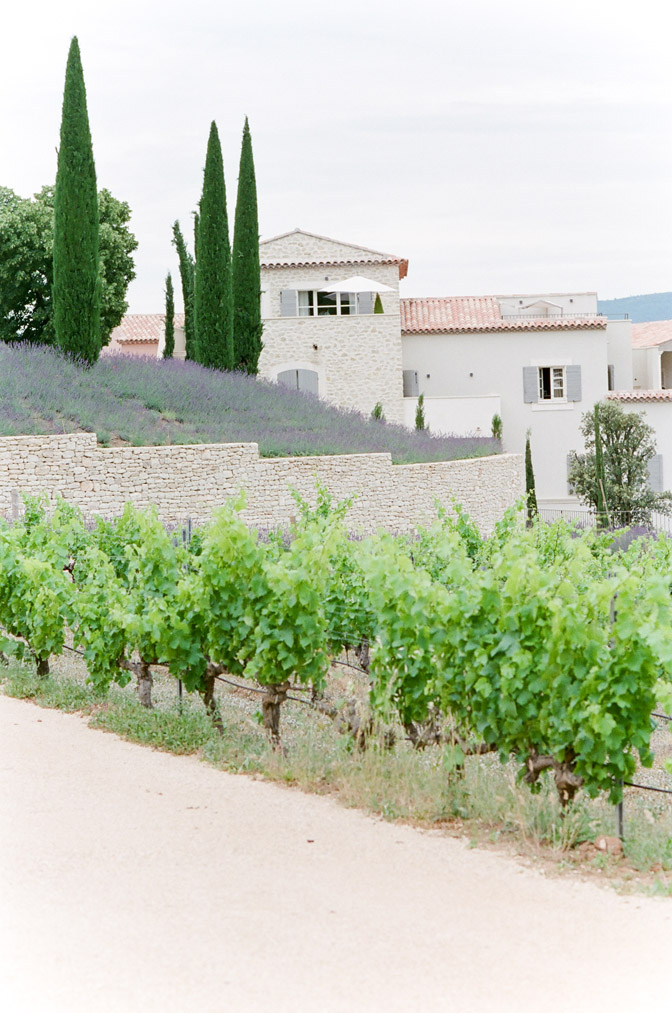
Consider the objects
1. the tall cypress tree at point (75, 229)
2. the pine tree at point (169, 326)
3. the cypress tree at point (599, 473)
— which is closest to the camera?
the tall cypress tree at point (75, 229)

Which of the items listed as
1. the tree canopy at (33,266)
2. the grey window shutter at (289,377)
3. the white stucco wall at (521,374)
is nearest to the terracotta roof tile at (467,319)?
the white stucco wall at (521,374)

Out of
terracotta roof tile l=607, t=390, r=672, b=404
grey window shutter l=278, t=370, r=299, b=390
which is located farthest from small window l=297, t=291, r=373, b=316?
terracotta roof tile l=607, t=390, r=672, b=404

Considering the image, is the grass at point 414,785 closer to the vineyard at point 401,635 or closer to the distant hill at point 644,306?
the vineyard at point 401,635

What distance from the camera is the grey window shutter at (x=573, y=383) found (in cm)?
3106

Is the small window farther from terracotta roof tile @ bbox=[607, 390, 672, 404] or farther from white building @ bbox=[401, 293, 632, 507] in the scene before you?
terracotta roof tile @ bbox=[607, 390, 672, 404]

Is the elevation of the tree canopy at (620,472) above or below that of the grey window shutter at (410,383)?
below

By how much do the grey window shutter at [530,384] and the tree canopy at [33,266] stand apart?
12.5 m

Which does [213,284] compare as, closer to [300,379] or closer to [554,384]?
[300,379]

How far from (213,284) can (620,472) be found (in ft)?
37.4

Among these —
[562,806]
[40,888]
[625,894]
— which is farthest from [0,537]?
[625,894]

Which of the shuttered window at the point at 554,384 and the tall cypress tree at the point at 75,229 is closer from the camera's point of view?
the tall cypress tree at the point at 75,229

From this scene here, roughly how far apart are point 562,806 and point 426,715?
42.6 inches

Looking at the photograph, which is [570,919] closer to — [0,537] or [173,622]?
[173,622]

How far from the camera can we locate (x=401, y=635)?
6027mm
